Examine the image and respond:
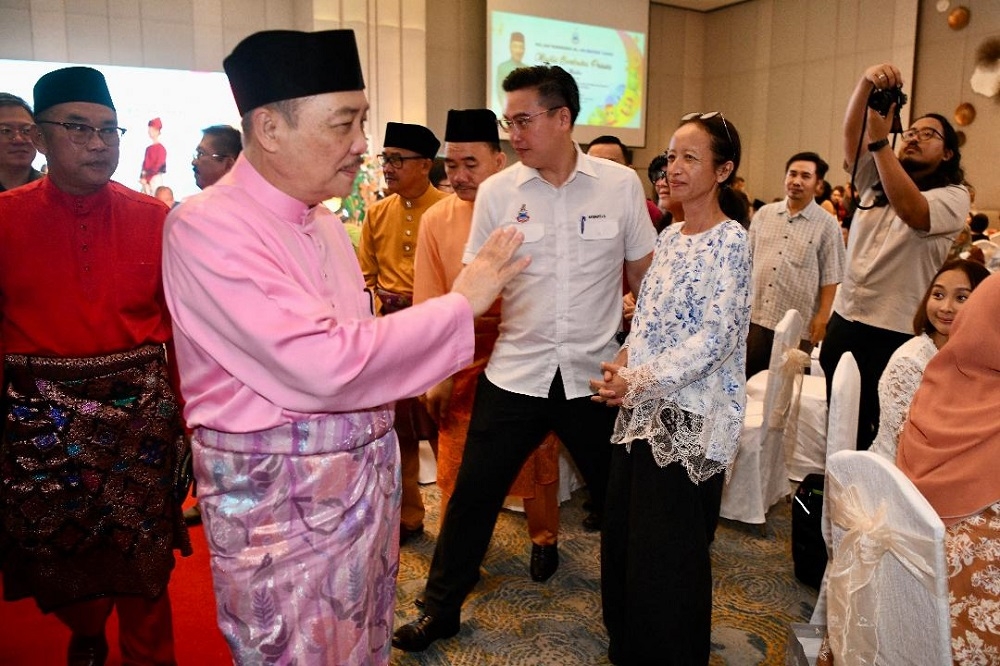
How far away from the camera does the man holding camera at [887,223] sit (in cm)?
270

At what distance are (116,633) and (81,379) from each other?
3.73 feet

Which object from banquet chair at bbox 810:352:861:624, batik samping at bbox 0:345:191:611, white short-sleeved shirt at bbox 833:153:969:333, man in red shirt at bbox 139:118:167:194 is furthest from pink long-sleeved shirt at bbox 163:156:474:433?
man in red shirt at bbox 139:118:167:194

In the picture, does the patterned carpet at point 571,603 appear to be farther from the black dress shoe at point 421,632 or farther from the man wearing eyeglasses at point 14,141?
the man wearing eyeglasses at point 14,141

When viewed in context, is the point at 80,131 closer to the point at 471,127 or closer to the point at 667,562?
the point at 471,127

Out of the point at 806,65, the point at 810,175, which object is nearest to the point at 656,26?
the point at 806,65

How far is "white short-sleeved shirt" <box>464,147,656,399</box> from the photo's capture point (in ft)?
7.60

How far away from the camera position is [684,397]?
1.92 metres

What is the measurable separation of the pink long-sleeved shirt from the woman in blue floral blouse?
0.80 meters

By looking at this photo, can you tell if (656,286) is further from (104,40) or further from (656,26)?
(656,26)

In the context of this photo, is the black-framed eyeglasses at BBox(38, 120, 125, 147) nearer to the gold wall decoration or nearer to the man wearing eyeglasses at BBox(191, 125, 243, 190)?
the man wearing eyeglasses at BBox(191, 125, 243, 190)

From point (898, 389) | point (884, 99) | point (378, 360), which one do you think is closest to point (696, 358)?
point (898, 389)

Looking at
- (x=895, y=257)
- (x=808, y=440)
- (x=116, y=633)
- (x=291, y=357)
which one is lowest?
(x=116, y=633)

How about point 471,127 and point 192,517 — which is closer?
point 471,127

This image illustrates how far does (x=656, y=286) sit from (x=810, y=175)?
248 cm
